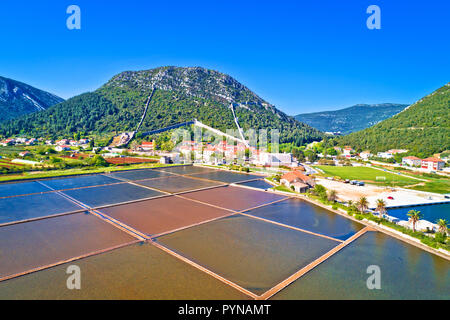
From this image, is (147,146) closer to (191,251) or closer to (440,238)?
(191,251)

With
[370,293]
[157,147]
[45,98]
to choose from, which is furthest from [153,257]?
[45,98]

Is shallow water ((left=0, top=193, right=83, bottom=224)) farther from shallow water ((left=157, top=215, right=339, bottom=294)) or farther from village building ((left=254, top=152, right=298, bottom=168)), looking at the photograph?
village building ((left=254, top=152, right=298, bottom=168))

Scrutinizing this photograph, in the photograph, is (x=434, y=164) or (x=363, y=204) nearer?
(x=363, y=204)

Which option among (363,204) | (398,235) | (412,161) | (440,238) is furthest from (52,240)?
(412,161)

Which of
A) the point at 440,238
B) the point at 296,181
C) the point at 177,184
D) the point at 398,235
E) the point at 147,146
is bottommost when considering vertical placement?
the point at 398,235

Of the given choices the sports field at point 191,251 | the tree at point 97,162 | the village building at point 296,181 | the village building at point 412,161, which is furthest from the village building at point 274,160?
the tree at point 97,162

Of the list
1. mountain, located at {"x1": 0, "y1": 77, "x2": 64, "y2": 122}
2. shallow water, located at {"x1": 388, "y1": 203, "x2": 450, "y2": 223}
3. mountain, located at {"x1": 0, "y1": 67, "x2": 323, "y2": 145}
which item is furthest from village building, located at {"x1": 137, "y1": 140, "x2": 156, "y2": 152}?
mountain, located at {"x1": 0, "y1": 77, "x2": 64, "y2": 122}

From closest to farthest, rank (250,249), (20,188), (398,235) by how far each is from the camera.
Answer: (250,249)
(398,235)
(20,188)
